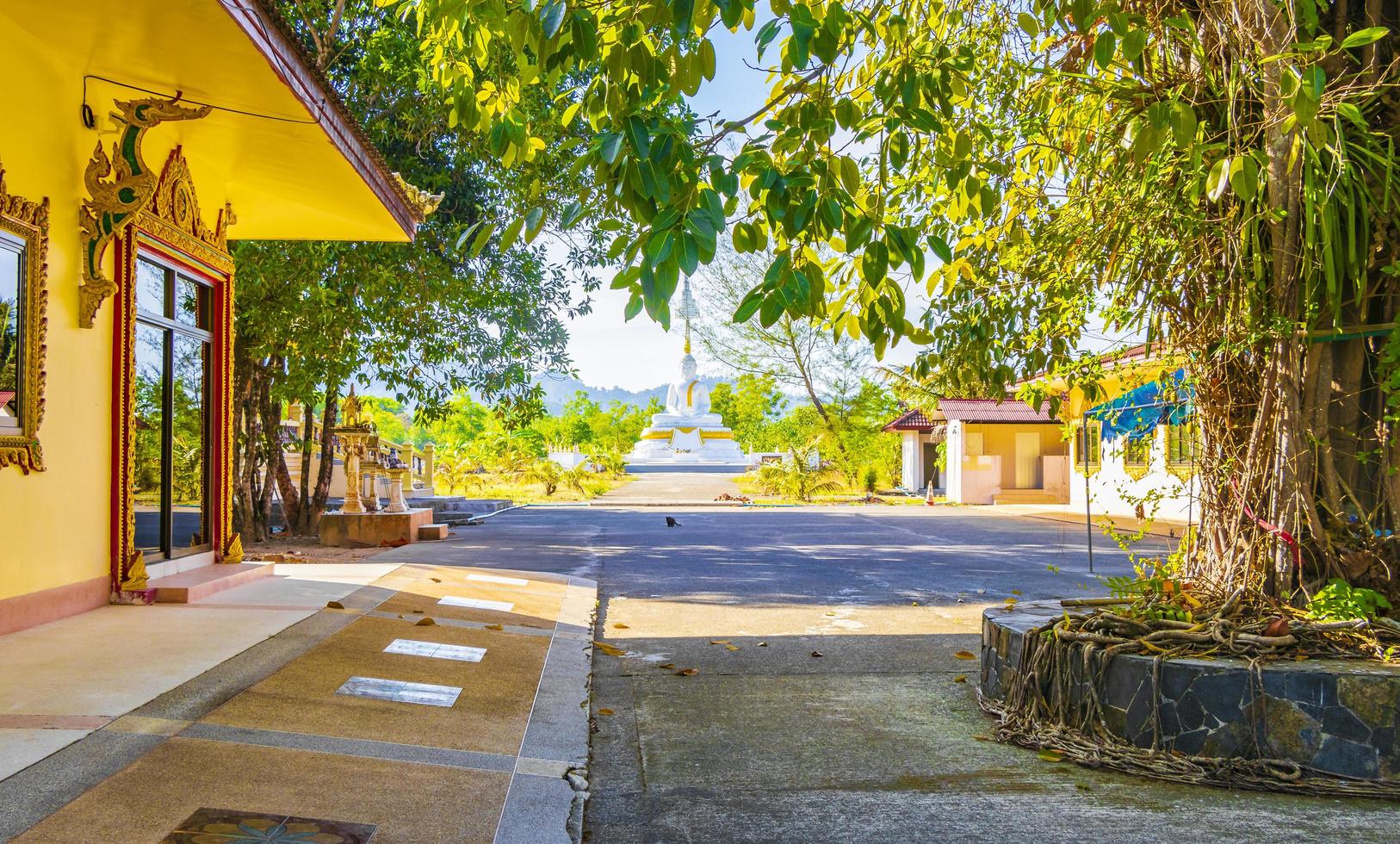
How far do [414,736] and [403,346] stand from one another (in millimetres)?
9511

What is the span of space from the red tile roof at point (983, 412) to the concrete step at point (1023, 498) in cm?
204

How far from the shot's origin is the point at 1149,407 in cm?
731

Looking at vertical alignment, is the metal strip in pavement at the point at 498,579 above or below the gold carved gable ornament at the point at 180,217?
below

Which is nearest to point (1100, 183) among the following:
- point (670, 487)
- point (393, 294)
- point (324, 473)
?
point (393, 294)

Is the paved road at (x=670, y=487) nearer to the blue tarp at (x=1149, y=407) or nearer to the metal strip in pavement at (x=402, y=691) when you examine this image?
the blue tarp at (x=1149, y=407)

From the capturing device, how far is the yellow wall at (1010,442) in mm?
30500

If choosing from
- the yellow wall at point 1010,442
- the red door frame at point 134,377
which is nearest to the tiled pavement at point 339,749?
the red door frame at point 134,377

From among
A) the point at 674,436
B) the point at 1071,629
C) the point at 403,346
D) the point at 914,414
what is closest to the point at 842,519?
the point at 403,346

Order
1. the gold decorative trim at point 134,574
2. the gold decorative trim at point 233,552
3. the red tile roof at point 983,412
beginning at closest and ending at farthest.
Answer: the gold decorative trim at point 134,574 < the gold decorative trim at point 233,552 < the red tile roof at point 983,412

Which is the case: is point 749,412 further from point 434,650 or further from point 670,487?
point 434,650

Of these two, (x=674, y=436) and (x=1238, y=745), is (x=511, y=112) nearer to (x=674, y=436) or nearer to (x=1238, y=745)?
(x=1238, y=745)

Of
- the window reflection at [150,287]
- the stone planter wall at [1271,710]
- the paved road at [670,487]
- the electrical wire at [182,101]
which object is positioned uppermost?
the electrical wire at [182,101]

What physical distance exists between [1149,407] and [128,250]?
276 inches

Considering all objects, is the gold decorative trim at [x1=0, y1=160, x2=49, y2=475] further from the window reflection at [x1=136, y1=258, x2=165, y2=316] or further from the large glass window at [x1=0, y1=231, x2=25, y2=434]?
the window reflection at [x1=136, y1=258, x2=165, y2=316]
